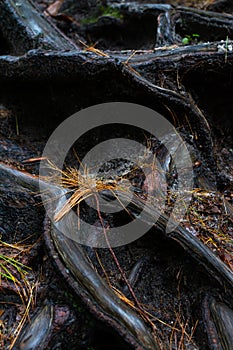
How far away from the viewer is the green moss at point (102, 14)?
14.8 ft

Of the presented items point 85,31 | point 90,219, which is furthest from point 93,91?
point 85,31

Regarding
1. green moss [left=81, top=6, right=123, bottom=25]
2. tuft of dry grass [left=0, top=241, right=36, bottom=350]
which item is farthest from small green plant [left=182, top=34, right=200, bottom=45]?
tuft of dry grass [left=0, top=241, right=36, bottom=350]

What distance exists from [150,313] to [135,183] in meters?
0.87

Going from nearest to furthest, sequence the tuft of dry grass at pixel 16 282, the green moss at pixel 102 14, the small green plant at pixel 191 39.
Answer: the tuft of dry grass at pixel 16 282 < the small green plant at pixel 191 39 < the green moss at pixel 102 14

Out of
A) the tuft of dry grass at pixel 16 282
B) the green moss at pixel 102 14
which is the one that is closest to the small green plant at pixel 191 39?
the green moss at pixel 102 14

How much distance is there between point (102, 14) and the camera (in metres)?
4.80

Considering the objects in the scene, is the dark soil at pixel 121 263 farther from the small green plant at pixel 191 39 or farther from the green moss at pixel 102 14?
the green moss at pixel 102 14

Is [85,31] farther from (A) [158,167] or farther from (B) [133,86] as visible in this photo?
(A) [158,167]

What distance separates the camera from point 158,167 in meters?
2.62

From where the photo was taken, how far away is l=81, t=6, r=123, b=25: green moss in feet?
14.8

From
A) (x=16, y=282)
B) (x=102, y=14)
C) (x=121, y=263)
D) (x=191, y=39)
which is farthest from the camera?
(x=102, y=14)

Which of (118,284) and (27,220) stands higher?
(27,220)

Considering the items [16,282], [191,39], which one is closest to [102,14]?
[191,39]

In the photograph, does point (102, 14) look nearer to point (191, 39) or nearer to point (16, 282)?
point (191, 39)
